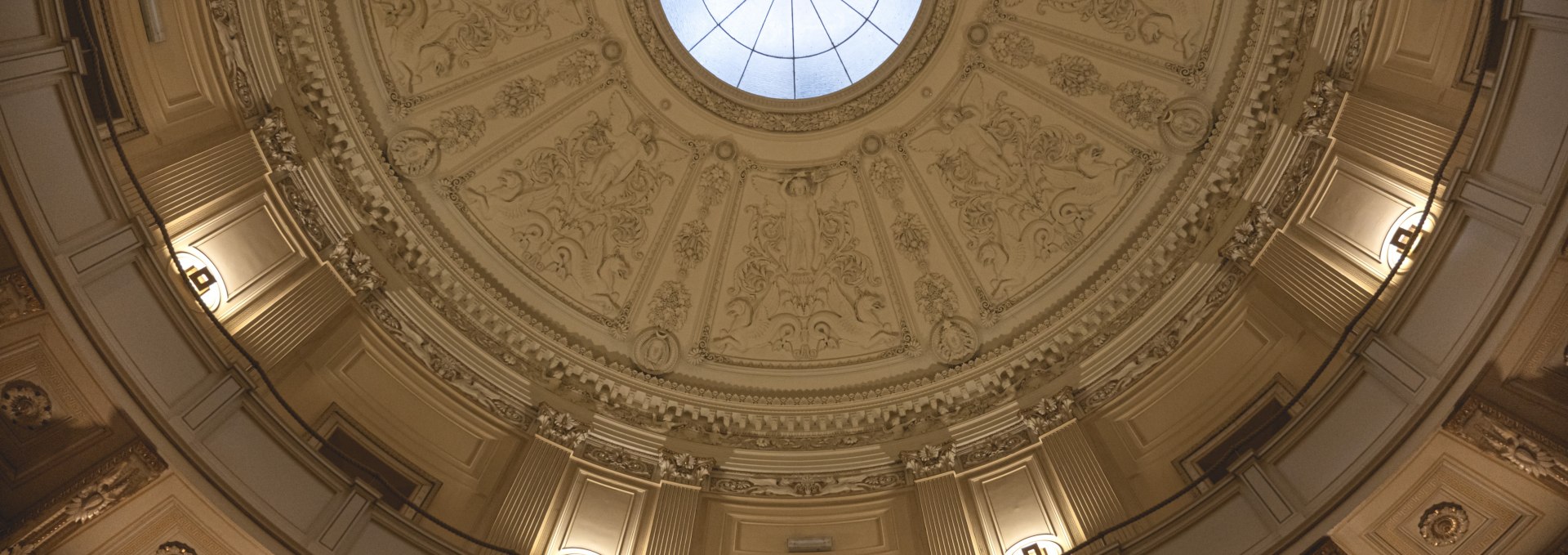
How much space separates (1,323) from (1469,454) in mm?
14733

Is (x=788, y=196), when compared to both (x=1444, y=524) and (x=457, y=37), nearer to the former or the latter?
(x=457, y=37)

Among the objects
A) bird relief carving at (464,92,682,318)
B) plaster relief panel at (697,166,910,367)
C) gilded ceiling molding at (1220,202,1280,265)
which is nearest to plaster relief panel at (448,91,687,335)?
bird relief carving at (464,92,682,318)

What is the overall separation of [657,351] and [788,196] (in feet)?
15.4

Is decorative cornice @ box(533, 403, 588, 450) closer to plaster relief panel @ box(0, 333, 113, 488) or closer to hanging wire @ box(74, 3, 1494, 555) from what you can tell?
hanging wire @ box(74, 3, 1494, 555)

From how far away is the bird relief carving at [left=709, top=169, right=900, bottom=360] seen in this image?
18.0m

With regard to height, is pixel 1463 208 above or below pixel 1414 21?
below

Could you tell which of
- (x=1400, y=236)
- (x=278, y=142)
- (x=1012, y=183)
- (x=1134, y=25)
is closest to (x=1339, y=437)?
(x=1400, y=236)

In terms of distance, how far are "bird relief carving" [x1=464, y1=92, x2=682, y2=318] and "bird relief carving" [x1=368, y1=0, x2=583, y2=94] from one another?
6.59 feet

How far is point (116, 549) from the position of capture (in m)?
9.14

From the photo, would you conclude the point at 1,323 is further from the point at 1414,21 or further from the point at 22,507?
the point at 1414,21

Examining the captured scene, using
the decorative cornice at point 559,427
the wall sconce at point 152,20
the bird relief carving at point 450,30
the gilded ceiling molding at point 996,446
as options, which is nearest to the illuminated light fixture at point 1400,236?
the gilded ceiling molding at point 996,446

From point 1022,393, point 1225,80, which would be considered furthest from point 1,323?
point 1225,80

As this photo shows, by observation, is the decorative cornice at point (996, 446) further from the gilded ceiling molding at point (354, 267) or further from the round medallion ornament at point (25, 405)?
the round medallion ornament at point (25, 405)

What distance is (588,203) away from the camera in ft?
60.3
